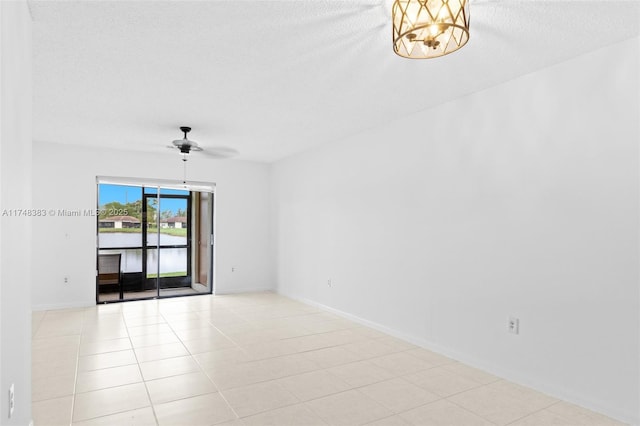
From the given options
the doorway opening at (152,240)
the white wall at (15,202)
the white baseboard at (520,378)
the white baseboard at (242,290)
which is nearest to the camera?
the white wall at (15,202)

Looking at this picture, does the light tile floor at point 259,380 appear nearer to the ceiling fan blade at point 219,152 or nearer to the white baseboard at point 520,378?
the white baseboard at point 520,378

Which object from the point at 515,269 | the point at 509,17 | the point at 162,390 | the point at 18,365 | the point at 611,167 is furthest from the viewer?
the point at 515,269

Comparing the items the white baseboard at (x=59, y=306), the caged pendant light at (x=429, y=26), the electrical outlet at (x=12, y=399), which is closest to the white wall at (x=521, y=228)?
the caged pendant light at (x=429, y=26)

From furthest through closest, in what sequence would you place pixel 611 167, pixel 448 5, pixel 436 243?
1. pixel 436 243
2. pixel 611 167
3. pixel 448 5

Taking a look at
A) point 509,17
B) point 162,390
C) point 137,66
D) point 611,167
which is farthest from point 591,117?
point 162,390

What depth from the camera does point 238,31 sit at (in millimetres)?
2412

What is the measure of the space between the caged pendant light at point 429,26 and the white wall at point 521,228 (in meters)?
1.47

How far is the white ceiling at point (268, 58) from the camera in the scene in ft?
7.22

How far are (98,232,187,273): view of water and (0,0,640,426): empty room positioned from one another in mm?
1153

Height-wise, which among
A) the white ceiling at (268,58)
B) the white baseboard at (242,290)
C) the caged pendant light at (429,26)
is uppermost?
the white ceiling at (268,58)

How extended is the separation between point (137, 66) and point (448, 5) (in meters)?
2.30

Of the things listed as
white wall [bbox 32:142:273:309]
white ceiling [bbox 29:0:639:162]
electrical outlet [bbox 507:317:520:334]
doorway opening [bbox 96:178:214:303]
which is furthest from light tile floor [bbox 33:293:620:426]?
white ceiling [bbox 29:0:639:162]

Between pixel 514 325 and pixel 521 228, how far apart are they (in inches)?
30.9

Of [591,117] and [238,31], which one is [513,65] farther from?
[238,31]
